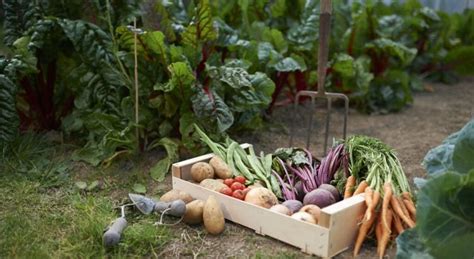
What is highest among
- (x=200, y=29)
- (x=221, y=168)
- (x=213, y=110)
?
(x=200, y=29)

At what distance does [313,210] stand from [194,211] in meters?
0.59

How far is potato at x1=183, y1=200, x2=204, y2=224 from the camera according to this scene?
2711 mm

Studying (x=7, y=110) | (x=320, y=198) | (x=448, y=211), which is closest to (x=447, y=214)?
(x=448, y=211)

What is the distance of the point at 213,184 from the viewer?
290 cm

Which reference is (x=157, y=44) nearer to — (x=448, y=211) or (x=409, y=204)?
(x=409, y=204)

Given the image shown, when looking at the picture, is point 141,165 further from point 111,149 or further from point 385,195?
point 385,195

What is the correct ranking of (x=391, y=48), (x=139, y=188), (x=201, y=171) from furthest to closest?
(x=391, y=48) < (x=139, y=188) < (x=201, y=171)

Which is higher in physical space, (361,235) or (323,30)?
(323,30)

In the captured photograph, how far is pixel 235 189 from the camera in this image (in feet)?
9.39

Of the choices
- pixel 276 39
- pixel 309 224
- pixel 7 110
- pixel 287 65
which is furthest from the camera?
pixel 276 39

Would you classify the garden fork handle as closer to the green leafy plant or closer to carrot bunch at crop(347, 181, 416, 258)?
carrot bunch at crop(347, 181, 416, 258)

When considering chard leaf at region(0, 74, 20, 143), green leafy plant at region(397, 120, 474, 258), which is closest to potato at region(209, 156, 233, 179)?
green leafy plant at region(397, 120, 474, 258)

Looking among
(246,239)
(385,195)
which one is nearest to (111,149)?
(246,239)

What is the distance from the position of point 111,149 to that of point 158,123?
1.18 feet
